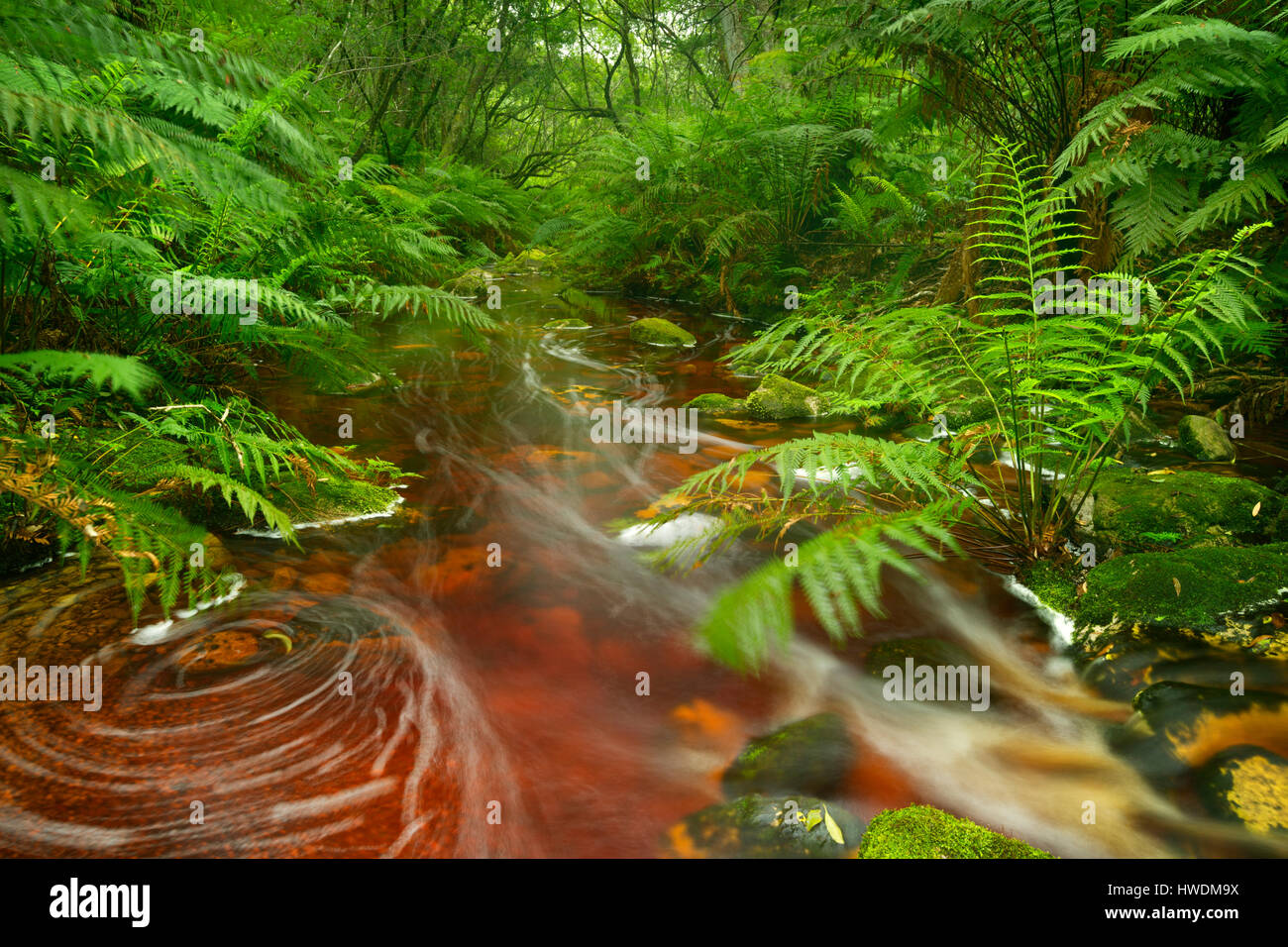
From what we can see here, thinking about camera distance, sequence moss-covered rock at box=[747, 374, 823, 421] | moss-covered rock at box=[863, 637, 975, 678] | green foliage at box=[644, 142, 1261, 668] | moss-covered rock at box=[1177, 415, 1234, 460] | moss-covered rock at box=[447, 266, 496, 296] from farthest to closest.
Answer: moss-covered rock at box=[447, 266, 496, 296] → moss-covered rock at box=[747, 374, 823, 421] → moss-covered rock at box=[1177, 415, 1234, 460] → moss-covered rock at box=[863, 637, 975, 678] → green foliage at box=[644, 142, 1261, 668]

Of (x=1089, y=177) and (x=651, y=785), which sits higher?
(x=1089, y=177)

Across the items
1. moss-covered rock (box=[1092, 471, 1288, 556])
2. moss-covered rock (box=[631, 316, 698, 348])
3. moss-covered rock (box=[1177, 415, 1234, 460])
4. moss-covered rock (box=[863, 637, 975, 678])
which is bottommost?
moss-covered rock (box=[863, 637, 975, 678])

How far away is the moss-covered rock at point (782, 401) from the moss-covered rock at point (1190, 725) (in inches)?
107

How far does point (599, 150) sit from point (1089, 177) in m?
6.21

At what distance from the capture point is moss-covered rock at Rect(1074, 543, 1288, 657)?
1.94 meters

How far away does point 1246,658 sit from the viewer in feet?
6.04

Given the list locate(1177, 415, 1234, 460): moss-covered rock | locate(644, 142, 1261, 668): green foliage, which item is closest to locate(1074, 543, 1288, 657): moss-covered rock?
locate(644, 142, 1261, 668): green foliage

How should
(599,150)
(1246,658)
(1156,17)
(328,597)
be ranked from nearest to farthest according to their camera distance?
(1246,658)
(328,597)
(1156,17)
(599,150)

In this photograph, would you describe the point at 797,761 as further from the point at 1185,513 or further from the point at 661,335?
the point at 661,335

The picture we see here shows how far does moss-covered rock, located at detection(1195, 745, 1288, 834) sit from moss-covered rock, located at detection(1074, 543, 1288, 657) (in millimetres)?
443

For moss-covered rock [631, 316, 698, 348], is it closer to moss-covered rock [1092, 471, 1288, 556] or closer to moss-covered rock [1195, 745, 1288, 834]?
moss-covered rock [1092, 471, 1288, 556]

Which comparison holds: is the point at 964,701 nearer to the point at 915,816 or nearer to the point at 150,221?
the point at 915,816

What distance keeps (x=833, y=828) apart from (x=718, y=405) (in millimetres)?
3224
